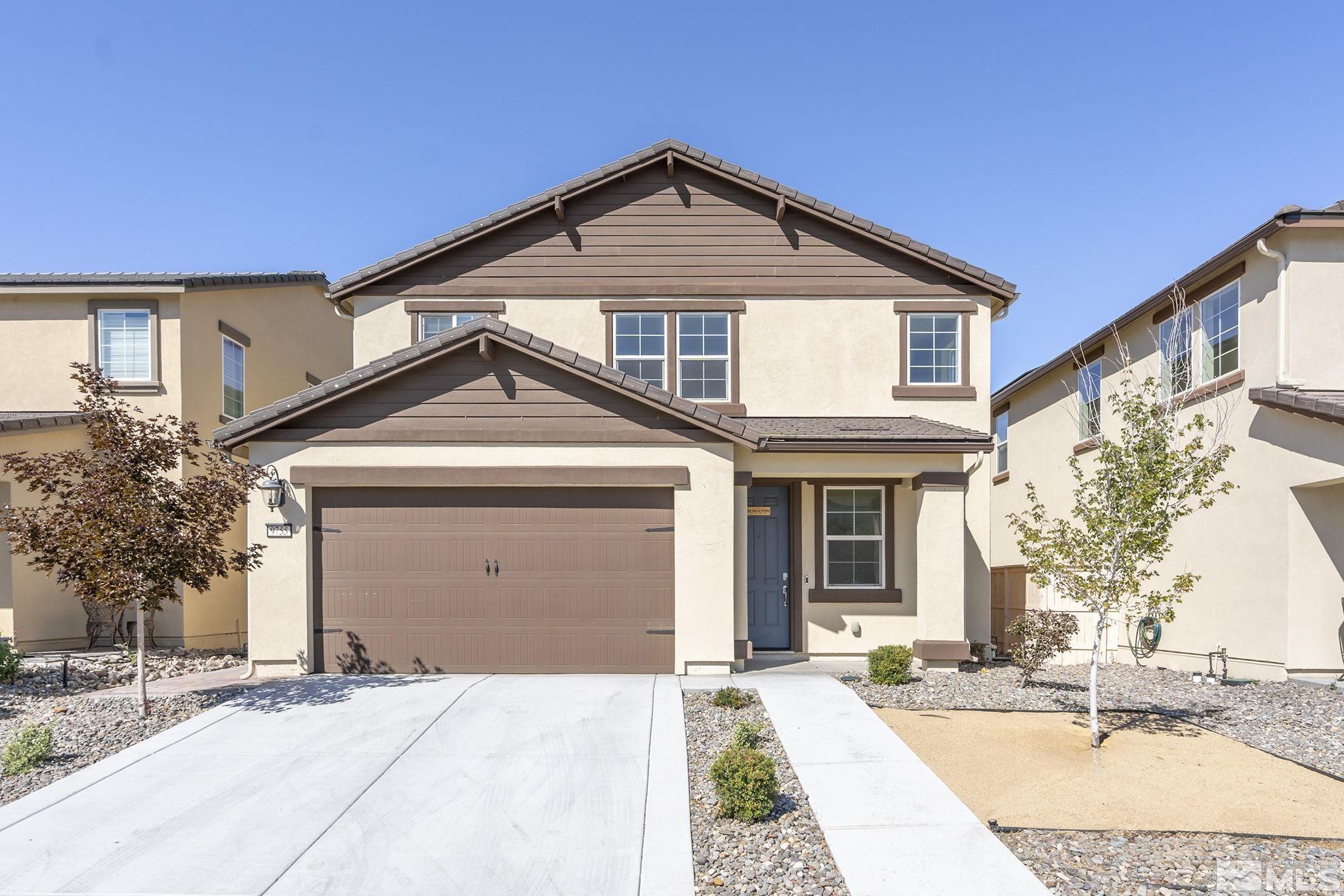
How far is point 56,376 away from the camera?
1337 cm

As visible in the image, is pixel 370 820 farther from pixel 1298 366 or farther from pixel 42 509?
pixel 1298 366

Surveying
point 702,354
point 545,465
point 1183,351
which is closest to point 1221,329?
point 1183,351

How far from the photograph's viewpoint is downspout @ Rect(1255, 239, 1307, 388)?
1028 cm

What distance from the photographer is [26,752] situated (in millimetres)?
6738

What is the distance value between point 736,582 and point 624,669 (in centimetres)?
192

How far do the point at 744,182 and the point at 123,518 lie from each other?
970cm

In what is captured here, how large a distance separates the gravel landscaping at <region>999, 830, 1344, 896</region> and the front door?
6.20 m

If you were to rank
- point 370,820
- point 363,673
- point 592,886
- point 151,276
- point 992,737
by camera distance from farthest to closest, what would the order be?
point 151,276 < point 363,673 < point 992,737 < point 370,820 < point 592,886

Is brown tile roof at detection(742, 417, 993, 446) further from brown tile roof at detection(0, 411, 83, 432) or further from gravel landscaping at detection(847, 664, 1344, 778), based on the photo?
brown tile roof at detection(0, 411, 83, 432)

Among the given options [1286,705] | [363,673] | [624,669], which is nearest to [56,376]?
[363,673]

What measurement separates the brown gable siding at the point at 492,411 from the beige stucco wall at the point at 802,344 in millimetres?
2423

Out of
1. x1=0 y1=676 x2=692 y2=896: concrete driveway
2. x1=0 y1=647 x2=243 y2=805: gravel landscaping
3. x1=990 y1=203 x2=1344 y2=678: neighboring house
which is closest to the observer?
x1=0 y1=676 x2=692 y2=896: concrete driveway

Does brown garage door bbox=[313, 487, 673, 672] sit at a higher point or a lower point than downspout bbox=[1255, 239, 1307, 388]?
lower

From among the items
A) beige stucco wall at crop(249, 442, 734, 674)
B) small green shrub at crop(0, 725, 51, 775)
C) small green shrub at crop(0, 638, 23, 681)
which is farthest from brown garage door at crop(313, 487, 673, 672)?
small green shrub at crop(0, 638, 23, 681)
